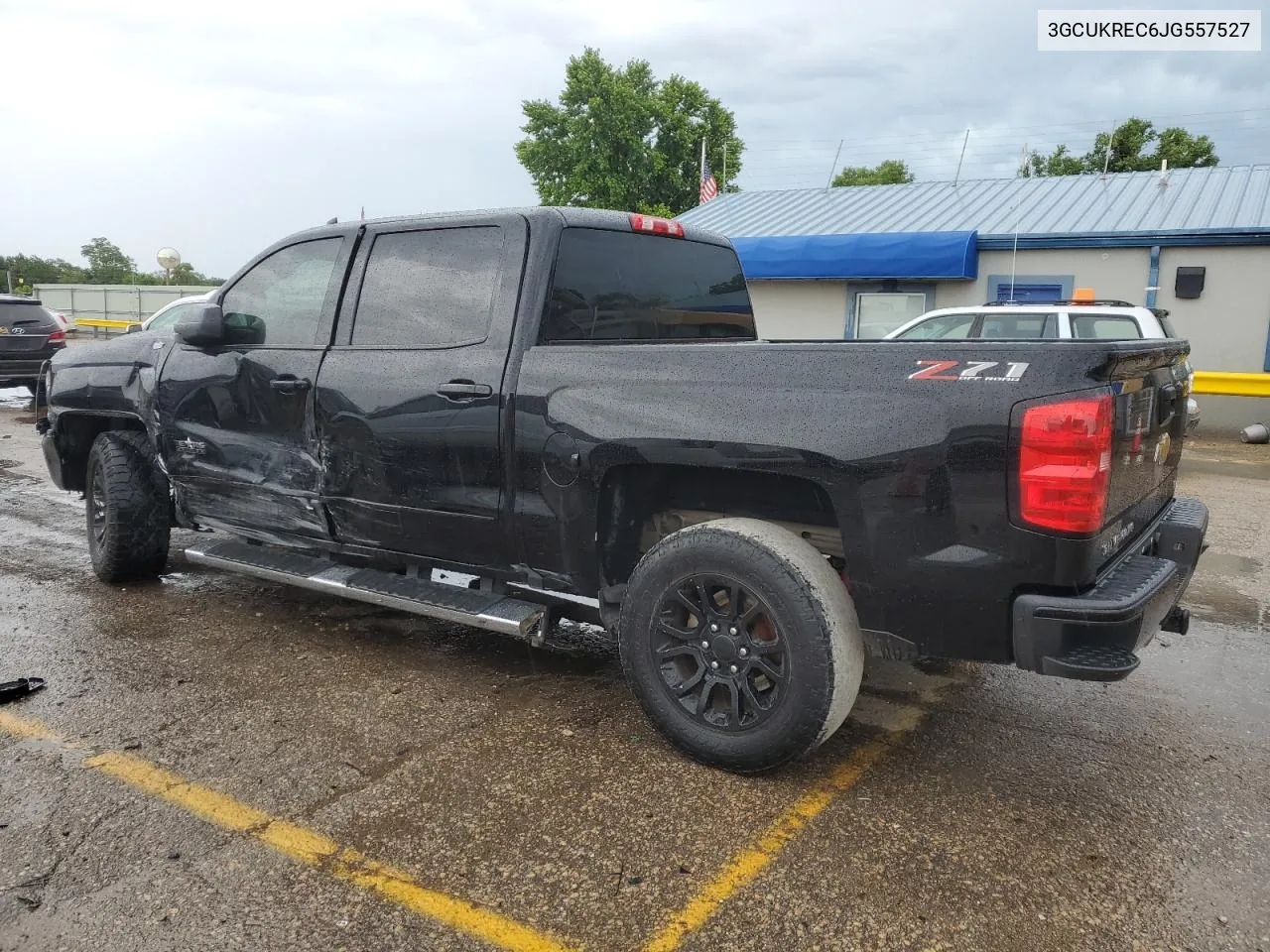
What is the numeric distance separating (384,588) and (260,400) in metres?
1.07

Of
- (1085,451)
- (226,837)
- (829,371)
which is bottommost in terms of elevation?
(226,837)

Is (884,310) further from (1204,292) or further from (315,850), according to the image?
(315,850)

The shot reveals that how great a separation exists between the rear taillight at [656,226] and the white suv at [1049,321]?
5.11 meters

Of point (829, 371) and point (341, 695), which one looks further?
point (341, 695)

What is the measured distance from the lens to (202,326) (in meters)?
4.35

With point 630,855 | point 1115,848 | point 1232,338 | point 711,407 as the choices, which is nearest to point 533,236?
point 711,407

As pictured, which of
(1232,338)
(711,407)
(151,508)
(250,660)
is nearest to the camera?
(711,407)

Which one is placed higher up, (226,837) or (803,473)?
(803,473)

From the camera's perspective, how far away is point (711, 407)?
3.10m

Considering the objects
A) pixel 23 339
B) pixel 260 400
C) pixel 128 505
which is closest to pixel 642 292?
pixel 260 400

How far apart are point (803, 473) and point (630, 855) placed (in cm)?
121

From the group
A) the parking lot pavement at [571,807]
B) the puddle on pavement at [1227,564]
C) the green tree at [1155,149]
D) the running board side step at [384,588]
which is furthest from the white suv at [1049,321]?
the green tree at [1155,149]

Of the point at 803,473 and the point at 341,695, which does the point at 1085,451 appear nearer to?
the point at 803,473

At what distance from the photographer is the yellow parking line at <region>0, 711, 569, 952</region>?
241 centimetres
